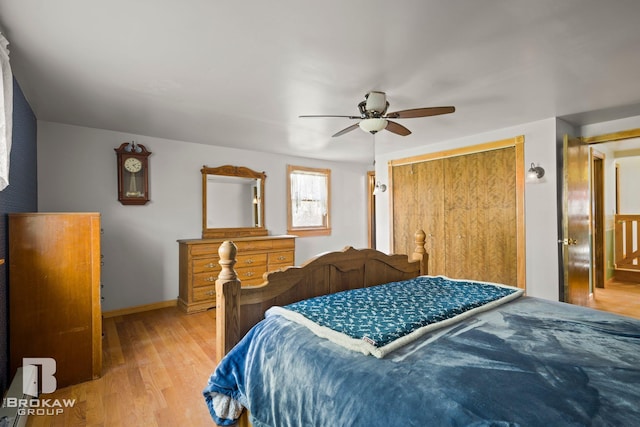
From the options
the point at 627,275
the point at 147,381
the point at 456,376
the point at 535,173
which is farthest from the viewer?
the point at 627,275

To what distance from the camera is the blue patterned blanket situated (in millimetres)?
1278

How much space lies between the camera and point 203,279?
3.92m

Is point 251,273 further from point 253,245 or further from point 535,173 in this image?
point 535,173

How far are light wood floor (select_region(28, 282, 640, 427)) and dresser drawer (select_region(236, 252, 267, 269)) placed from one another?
77 cm

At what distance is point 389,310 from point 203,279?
2998 millimetres

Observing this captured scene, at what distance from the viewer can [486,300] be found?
1805 mm

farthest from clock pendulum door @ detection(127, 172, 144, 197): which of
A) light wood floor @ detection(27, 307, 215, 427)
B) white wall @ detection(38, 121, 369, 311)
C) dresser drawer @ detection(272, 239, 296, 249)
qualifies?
dresser drawer @ detection(272, 239, 296, 249)

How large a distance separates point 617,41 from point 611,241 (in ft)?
16.1

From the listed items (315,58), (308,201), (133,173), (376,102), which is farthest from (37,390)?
(308,201)

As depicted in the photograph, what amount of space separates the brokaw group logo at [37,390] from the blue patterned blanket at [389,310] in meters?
1.67

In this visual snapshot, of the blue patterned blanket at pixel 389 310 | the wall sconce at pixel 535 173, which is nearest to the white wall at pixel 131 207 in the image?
the blue patterned blanket at pixel 389 310

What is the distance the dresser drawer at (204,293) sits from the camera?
12.6 feet

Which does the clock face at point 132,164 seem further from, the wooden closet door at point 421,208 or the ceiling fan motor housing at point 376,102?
the wooden closet door at point 421,208

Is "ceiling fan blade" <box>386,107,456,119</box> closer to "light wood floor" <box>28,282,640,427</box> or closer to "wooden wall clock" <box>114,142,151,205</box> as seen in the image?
"light wood floor" <box>28,282,640,427</box>
